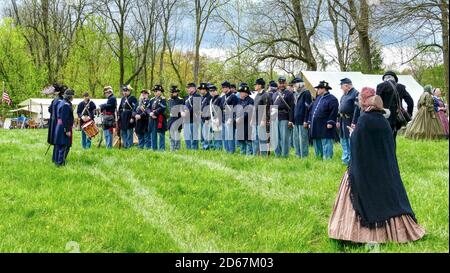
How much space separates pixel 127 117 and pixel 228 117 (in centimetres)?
358

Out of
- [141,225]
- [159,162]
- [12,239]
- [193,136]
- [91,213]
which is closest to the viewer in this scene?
[12,239]

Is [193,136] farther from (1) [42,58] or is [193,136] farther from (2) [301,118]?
(1) [42,58]

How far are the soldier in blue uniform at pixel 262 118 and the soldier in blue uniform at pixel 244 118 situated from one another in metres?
0.26

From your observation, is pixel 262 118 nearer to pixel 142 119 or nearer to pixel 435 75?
pixel 142 119

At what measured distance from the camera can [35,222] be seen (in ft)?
22.7

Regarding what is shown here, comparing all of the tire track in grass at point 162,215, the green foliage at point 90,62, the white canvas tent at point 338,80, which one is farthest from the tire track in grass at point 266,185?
the green foliage at point 90,62

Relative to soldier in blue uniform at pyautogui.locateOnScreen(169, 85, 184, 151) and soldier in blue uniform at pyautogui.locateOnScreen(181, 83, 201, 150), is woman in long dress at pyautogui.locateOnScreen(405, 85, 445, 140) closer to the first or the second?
soldier in blue uniform at pyautogui.locateOnScreen(181, 83, 201, 150)

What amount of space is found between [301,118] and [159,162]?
3.66 m

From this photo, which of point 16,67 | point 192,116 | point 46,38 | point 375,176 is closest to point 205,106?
point 192,116

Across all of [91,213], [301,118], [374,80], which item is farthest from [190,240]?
[374,80]

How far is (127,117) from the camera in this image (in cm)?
1573

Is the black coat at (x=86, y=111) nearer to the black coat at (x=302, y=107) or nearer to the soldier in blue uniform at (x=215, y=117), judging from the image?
the soldier in blue uniform at (x=215, y=117)

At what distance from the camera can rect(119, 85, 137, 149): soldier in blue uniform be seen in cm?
1565
